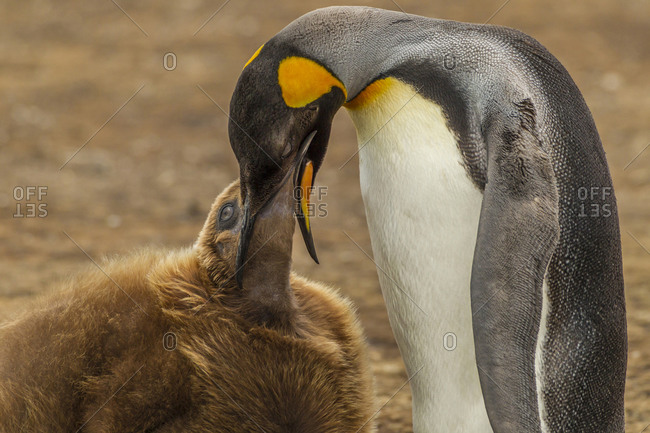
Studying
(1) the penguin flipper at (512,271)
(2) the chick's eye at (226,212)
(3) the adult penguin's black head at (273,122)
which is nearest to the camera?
(1) the penguin flipper at (512,271)

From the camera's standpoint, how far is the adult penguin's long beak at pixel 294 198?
1.90 m

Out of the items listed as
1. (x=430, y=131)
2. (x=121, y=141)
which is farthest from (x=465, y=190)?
(x=121, y=141)

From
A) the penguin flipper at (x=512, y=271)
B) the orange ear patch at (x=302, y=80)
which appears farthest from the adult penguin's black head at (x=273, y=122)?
the penguin flipper at (x=512, y=271)

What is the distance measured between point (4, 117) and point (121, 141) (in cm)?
94

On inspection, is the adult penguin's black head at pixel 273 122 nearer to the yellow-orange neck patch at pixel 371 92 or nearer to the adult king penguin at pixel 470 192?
the adult king penguin at pixel 470 192

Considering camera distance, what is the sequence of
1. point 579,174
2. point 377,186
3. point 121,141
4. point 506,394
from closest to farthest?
point 506,394 < point 579,174 < point 377,186 < point 121,141

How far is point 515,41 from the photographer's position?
198cm

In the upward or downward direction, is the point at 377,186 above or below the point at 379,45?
below

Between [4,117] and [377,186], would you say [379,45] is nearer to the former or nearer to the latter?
[377,186]

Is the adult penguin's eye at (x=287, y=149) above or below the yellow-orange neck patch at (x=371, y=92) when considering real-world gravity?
below

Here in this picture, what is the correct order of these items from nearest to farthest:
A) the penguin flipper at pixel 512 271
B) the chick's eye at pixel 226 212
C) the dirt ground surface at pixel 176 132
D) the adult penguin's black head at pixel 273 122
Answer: the penguin flipper at pixel 512 271, the adult penguin's black head at pixel 273 122, the chick's eye at pixel 226 212, the dirt ground surface at pixel 176 132

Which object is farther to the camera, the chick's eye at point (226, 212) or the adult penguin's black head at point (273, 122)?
the chick's eye at point (226, 212)

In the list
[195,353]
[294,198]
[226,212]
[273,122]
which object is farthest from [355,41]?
[195,353]

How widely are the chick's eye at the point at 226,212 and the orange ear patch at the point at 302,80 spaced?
0.92 feet
